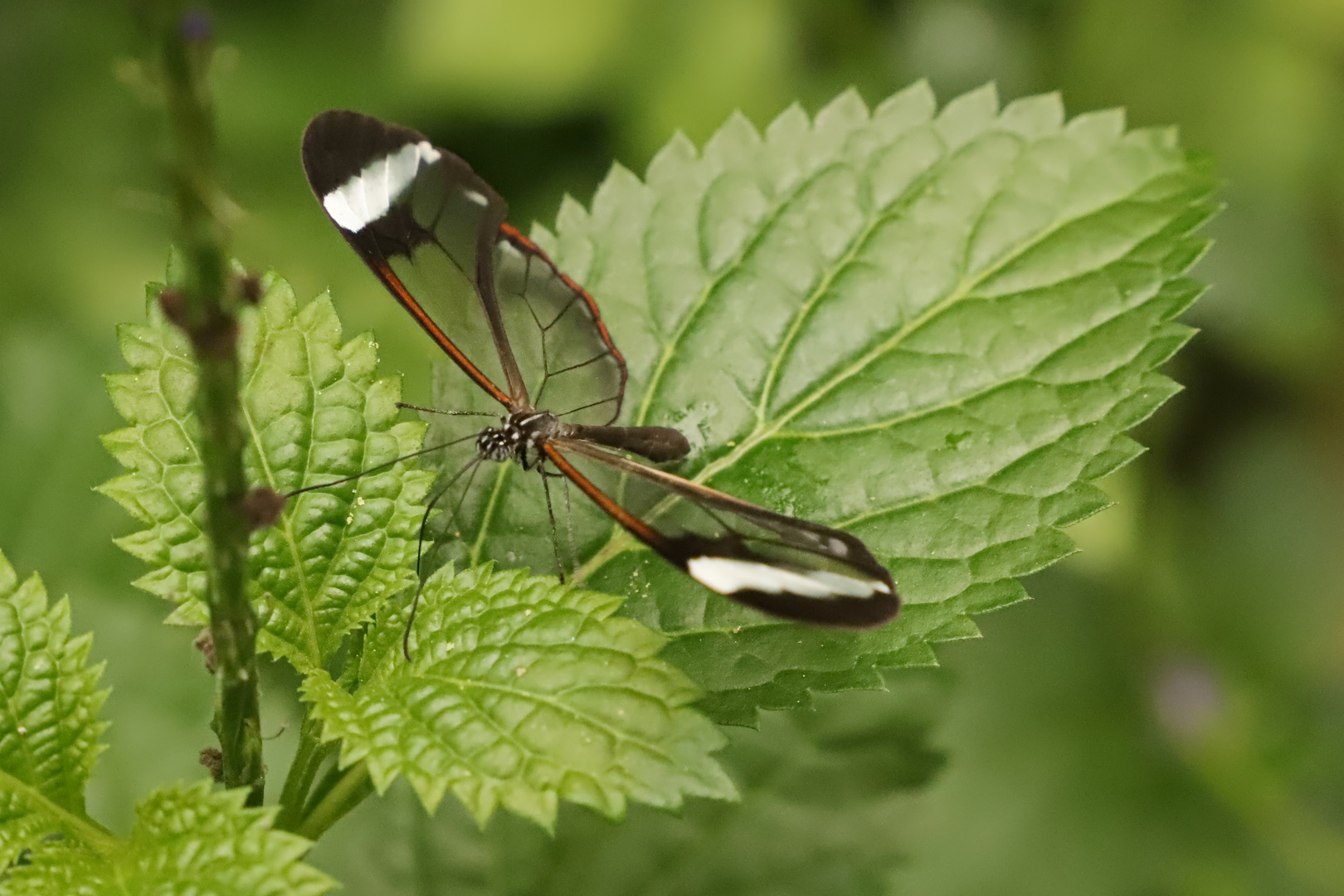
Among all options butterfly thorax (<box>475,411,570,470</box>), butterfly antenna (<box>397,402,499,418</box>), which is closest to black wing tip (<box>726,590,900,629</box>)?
butterfly thorax (<box>475,411,570,470</box>)

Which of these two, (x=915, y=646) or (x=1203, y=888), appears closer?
(x=915, y=646)

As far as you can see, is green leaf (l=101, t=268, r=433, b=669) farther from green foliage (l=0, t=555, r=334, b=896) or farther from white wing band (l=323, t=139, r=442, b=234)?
white wing band (l=323, t=139, r=442, b=234)

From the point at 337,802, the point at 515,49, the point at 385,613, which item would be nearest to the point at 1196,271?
the point at 515,49

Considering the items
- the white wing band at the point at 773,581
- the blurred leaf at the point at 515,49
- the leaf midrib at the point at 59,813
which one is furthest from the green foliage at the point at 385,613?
the blurred leaf at the point at 515,49

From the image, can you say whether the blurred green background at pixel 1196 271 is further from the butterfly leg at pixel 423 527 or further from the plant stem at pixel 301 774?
the plant stem at pixel 301 774

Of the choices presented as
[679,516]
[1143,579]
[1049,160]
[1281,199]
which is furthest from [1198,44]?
[679,516]

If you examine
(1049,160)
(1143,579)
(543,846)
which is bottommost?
(543,846)

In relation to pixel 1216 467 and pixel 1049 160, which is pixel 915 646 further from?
pixel 1216 467
